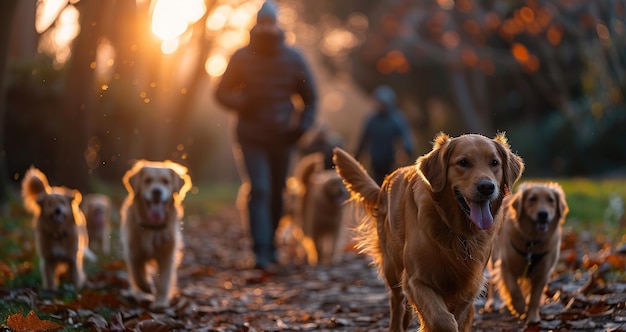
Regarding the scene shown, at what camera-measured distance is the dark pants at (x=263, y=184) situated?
9.19 meters

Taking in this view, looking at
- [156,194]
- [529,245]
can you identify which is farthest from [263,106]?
[529,245]

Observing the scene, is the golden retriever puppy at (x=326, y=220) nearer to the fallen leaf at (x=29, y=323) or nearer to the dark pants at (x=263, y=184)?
the dark pants at (x=263, y=184)

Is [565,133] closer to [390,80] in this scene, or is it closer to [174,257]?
[390,80]

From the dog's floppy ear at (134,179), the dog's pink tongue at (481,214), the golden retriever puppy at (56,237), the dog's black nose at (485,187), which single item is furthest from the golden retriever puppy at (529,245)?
the golden retriever puppy at (56,237)

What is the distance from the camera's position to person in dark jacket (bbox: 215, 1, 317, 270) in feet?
30.3

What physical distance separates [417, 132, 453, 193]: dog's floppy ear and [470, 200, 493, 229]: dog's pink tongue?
0.20m

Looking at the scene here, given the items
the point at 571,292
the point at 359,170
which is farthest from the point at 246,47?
the point at 571,292

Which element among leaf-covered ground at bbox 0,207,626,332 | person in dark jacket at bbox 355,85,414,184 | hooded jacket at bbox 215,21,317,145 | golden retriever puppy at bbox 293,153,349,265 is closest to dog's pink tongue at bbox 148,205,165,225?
leaf-covered ground at bbox 0,207,626,332

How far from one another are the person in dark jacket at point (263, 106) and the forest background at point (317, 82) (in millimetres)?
2326

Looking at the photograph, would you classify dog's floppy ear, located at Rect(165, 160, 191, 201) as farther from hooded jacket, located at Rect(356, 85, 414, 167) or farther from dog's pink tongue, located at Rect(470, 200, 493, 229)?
hooded jacket, located at Rect(356, 85, 414, 167)

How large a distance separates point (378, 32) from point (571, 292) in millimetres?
24907

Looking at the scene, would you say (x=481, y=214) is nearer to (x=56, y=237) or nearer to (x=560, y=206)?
(x=560, y=206)

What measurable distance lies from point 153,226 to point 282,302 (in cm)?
136

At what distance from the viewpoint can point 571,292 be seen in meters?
→ 6.15
